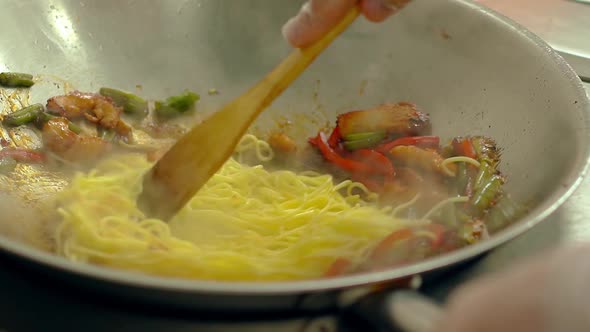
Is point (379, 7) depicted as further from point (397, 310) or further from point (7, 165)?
point (7, 165)

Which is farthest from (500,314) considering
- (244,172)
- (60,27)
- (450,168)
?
(60,27)

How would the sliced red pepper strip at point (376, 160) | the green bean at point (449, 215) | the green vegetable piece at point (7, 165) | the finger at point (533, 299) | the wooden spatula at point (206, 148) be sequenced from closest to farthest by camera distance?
1. the finger at point (533, 299)
2. the wooden spatula at point (206, 148)
3. the green bean at point (449, 215)
4. the green vegetable piece at point (7, 165)
5. the sliced red pepper strip at point (376, 160)

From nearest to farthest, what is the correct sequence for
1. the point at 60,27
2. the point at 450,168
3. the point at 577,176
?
the point at 577,176 < the point at 450,168 < the point at 60,27

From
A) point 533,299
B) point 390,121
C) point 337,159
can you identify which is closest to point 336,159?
point 337,159

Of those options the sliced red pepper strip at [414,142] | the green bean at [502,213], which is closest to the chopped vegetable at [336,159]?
the sliced red pepper strip at [414,142]

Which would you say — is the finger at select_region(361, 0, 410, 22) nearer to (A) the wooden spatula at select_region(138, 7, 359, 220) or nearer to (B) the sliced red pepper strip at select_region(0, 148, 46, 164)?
(A) the wooden spatula at select_region(138, 7, 359, 220)

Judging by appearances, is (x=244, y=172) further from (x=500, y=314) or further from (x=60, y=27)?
(x=500, y=314)

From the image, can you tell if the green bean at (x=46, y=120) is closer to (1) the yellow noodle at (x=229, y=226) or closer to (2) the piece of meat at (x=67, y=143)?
(2) the piece of meat at (x=67, y=143)
